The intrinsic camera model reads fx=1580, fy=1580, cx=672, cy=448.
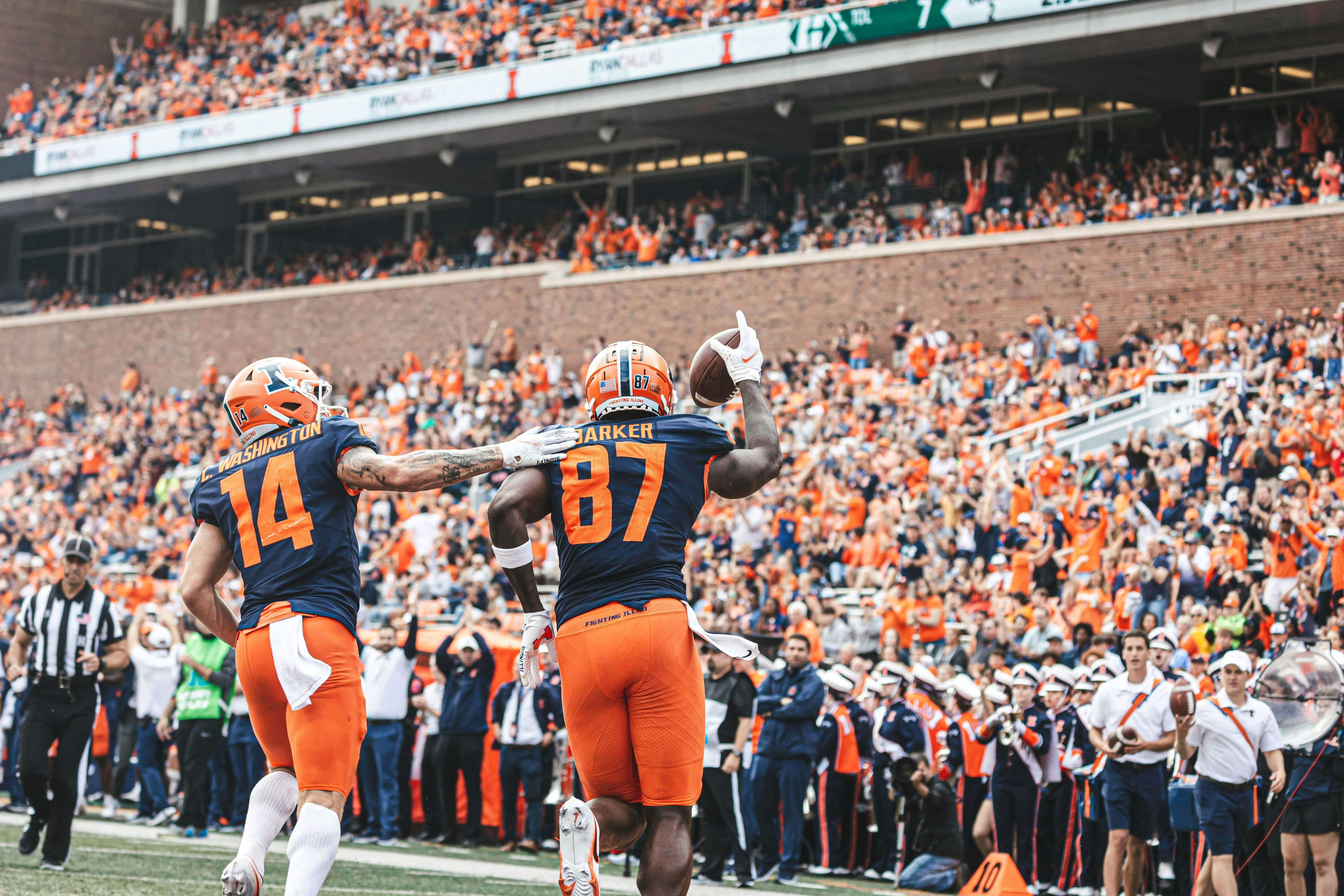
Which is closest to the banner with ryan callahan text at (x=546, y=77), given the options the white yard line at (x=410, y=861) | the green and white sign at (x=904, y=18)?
the green and white sign at (x=904, y=18)

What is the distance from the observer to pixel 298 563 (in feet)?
19.0

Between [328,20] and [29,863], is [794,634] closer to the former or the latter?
[29,863]

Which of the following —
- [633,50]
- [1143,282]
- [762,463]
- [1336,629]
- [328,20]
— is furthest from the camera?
[328,20]

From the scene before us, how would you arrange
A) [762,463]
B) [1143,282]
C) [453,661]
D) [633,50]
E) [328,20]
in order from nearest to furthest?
[762,463] → [453,661] → [1143,282] → [633,50] → [328,20]

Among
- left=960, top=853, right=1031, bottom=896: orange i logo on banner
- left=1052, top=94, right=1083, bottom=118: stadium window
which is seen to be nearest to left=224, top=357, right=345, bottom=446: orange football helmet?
left=960, top=853, right=1031, bottom=896: orange i logo on banner

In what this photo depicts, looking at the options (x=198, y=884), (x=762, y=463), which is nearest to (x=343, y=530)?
(x=762, y=463)

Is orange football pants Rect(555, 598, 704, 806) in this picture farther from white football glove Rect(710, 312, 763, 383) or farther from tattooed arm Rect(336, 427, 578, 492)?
white football glove Rect(710, 312, 763, 383)

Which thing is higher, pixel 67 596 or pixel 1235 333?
pixel 1235 333

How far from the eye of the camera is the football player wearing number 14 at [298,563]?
18.3ft

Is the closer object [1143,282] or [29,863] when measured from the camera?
[29,863]

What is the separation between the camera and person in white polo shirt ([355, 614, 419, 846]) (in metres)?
13.5

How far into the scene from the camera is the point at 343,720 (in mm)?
5672

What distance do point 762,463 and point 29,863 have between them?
6.40 meters

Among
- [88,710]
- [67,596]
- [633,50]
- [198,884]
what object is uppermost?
[633,50]
